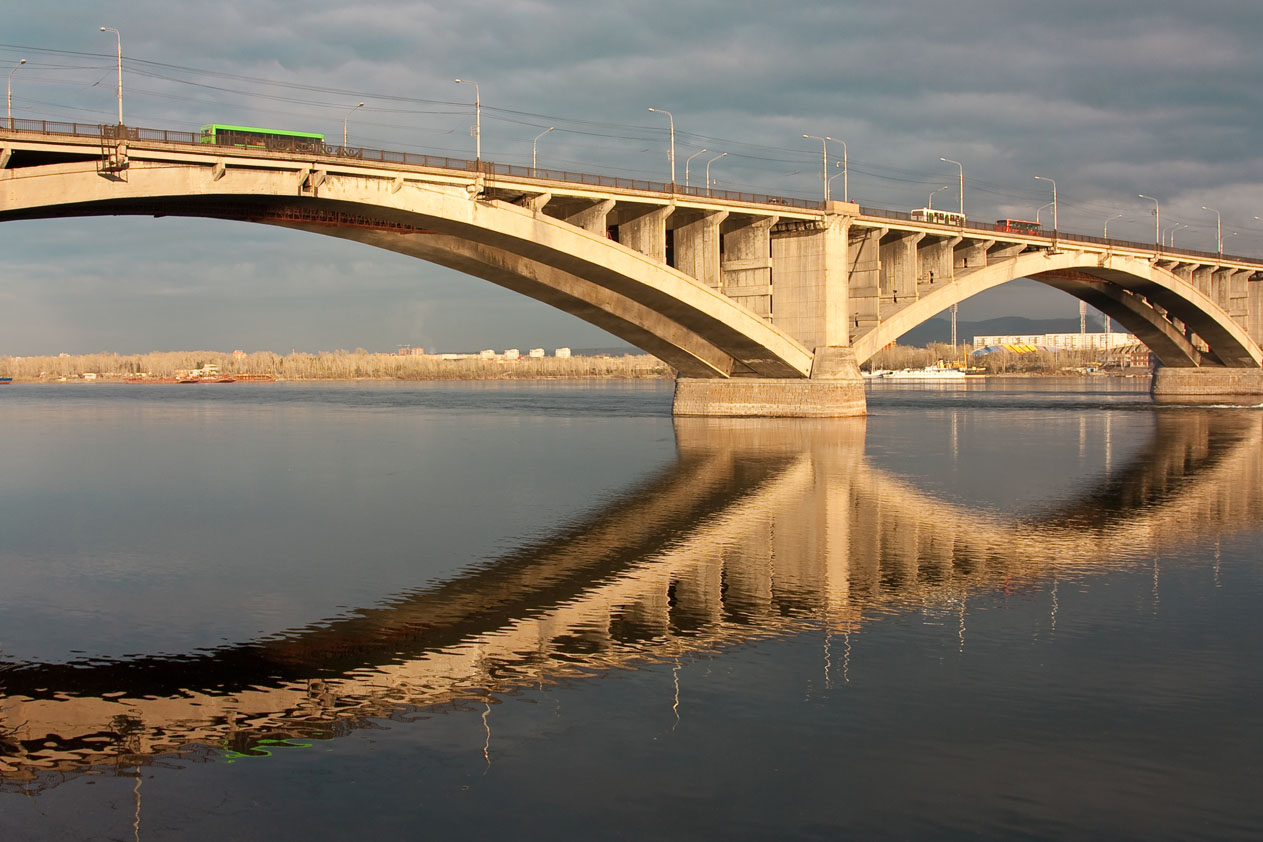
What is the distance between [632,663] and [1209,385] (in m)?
93.9

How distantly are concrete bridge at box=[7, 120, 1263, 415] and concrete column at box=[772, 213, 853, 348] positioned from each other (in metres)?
0.08

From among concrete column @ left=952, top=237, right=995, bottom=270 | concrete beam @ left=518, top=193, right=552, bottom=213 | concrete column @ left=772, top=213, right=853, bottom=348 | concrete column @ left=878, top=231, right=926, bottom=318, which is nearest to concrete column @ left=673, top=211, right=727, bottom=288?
concrete column @ left=772, top=213, right=853, bottom=348

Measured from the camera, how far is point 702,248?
5338cm

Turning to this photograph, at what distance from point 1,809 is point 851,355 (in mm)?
52223

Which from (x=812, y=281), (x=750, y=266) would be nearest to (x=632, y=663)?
(x=750, y=266)

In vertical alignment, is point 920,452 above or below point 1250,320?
below

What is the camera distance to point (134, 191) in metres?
35.1

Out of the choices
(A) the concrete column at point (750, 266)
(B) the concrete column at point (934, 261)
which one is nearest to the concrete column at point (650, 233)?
(A) the concrete column at point (750, 266)

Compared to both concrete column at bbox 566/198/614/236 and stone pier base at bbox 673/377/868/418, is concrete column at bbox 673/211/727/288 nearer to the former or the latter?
concrete column at bbox 566/198/614/236

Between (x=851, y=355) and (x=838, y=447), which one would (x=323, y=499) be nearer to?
(x=838, y=447)

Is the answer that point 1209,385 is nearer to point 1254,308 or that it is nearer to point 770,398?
point 1254,308

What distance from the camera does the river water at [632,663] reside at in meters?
8.59

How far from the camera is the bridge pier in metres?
56.6

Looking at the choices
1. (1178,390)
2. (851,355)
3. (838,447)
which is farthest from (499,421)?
(1178,390)
